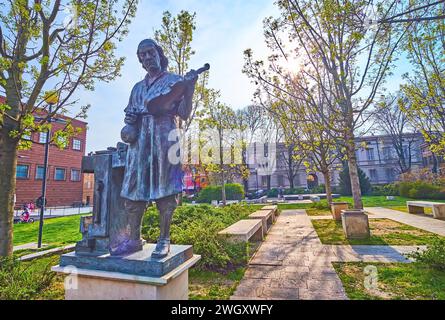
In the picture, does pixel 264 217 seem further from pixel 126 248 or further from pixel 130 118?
pixel 130 118

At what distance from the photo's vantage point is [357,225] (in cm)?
675

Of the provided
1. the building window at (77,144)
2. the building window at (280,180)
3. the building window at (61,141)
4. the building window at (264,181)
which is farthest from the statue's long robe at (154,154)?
the building window at (280,180)

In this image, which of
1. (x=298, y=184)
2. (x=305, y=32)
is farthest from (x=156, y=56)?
(x=298, y=184)

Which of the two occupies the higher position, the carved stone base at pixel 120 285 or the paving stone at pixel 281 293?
the carved stone base at pixel 120 285

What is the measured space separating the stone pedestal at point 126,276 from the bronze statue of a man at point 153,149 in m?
0.18

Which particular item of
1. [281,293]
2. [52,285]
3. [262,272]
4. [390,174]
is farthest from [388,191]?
[52,285]

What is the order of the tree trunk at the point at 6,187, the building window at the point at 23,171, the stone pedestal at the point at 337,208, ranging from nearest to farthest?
1. the tree trunk at the point at 6,187
2. the stone pedestal at the point at 337,208
3. the building window at the point at 23,171

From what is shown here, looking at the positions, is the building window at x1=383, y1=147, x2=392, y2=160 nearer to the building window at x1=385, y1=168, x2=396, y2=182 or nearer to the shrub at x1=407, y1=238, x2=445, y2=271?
the building window at x1=385, y1=168, x2=396, y2=182

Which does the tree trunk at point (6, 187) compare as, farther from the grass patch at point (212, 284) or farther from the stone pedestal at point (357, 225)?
the stone pedestal at point (357, 225)

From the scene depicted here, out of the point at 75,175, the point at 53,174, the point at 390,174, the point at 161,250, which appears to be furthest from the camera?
the point at 390,174

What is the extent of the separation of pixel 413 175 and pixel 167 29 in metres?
27.4

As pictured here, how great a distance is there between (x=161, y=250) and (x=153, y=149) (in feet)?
3.50

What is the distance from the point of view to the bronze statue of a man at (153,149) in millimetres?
2516
